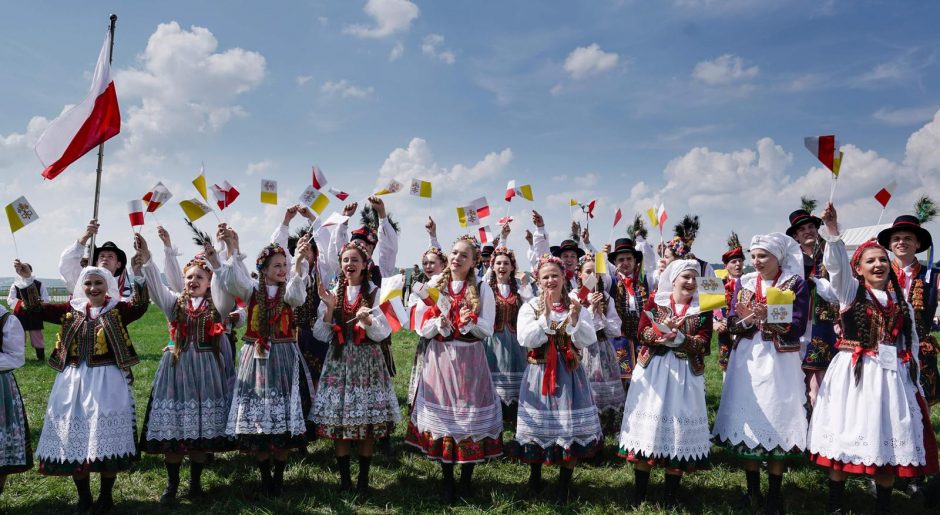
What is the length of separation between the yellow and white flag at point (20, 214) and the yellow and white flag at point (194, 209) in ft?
5.62

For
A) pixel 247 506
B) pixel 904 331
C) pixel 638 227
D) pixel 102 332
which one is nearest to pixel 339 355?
pixel 247 506

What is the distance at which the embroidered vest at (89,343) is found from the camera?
5.02m

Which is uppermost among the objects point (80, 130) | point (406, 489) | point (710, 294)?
point (80, 130)

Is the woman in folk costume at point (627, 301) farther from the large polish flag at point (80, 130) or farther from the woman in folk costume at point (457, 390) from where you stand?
the large polish flag at point (80, 130)

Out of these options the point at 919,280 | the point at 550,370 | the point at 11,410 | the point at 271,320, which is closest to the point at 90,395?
the point at 11,410

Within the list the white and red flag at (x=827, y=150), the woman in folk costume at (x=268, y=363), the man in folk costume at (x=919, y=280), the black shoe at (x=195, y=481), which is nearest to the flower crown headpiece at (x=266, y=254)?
the woman in folk costume at (x=268, y=363)

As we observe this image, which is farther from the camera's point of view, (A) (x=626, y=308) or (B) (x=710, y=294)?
(A) (x=626, y=308)

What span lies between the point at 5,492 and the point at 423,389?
4.14m

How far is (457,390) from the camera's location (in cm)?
527

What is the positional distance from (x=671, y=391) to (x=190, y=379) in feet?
14.1

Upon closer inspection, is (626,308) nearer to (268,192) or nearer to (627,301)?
(627,301)

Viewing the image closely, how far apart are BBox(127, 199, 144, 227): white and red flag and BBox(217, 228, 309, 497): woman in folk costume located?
135 cm

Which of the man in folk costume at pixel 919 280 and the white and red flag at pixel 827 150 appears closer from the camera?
the white and red flag at pixel 827 150

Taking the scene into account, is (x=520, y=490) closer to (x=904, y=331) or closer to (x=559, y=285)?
(x=559, y=285)
